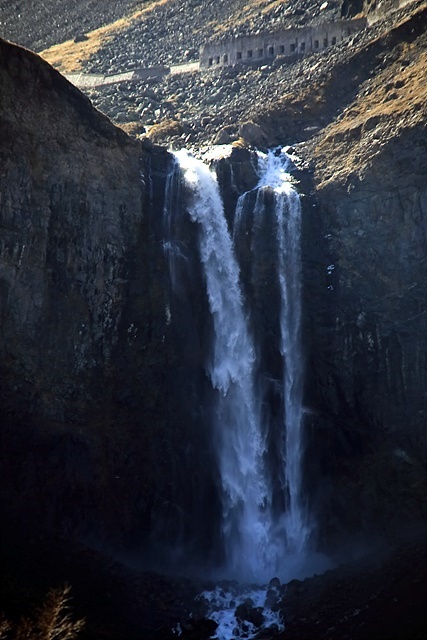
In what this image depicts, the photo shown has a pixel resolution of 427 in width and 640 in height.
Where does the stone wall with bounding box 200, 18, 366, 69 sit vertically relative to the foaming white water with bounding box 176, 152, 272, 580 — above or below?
above

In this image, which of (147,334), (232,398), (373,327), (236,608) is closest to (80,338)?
(147,334)

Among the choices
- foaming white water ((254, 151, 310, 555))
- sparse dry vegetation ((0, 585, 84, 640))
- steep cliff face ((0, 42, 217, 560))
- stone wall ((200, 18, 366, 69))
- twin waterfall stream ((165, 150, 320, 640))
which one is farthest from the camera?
stone wall ((200, 18, 366, 69))

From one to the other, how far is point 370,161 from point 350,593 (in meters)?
24.1

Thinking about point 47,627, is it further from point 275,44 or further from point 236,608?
point 275,44

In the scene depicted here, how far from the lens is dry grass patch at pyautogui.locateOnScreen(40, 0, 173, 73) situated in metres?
89.8

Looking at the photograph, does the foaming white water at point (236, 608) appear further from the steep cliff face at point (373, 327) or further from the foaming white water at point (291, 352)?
the steep cliff face at point (373, 327)

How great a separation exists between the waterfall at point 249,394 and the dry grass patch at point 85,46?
1561 inches

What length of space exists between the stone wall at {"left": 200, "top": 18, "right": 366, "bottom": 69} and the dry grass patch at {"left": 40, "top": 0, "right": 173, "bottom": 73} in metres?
14.6

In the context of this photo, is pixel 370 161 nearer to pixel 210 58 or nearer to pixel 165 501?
pixel 165 501

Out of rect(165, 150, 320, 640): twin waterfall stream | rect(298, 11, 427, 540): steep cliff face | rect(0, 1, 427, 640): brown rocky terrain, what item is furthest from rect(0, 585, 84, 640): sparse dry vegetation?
rect(298, 11, 427, 540): steep cliff face

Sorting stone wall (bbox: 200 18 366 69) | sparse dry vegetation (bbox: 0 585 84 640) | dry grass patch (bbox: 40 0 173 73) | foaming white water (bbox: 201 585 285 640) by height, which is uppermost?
dry grass patch (bbox: 40 0 173 73)

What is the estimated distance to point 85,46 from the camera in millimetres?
95125

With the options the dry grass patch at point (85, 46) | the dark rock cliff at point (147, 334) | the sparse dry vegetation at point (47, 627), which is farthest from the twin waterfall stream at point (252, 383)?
the dry grass patch at point (85, 46)

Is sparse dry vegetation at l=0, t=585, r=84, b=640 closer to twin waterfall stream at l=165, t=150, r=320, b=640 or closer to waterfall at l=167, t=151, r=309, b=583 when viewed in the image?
twin waterfall stream at l=165, t=150, r=320, b=640
